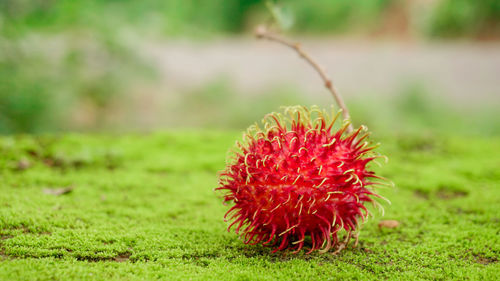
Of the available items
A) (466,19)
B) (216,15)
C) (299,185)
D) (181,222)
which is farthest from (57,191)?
(216,15)

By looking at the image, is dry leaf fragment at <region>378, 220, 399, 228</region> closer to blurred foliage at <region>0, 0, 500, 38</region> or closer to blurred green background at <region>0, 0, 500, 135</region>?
blurred green background at <region>0, 0, 500, 135</region>

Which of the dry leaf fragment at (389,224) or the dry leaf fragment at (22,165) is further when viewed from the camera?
the dry leaf fragment at (22,165)

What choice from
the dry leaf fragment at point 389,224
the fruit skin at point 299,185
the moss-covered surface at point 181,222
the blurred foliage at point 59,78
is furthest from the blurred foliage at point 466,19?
the fruit skin at point 299,185

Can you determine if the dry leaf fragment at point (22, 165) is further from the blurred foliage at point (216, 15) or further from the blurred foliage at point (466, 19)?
the blurred foliage at point (466, 19)

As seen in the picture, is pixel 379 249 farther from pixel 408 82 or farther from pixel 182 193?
pixel 408 82

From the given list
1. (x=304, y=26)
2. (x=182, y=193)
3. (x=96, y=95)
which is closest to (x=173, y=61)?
(x=96, y=95)
